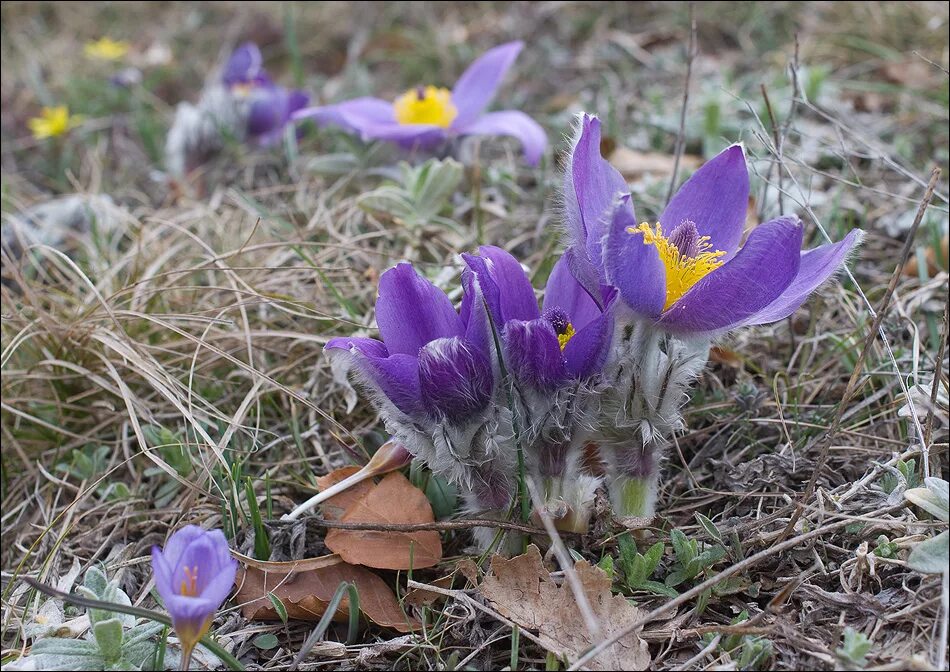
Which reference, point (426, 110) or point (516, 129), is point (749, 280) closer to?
point (516, 129)

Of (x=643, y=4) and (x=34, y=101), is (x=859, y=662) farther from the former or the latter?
(x=34, y=101)

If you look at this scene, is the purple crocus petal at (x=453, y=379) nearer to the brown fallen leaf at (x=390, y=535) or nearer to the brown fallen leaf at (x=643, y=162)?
the brown fallen leaf at (x=390, y=535)

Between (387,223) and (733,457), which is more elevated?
(387,223)

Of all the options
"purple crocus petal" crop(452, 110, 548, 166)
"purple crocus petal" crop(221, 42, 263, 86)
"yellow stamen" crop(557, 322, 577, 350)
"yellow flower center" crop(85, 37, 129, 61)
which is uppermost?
"yellow stamen" crop(557, 322, 577, 350)

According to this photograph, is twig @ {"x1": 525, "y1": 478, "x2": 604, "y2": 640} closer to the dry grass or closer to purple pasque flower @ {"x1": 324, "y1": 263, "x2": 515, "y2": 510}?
purple pasque flower @ {"x1": 324, "y1": 263, "x2": 515, "y2": 510}

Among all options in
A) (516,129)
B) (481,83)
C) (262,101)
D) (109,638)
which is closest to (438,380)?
(109,638)

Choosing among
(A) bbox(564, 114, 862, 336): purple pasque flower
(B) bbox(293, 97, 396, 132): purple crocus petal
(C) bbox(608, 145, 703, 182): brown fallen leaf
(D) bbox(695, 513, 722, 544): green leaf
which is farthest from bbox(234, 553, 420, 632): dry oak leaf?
(C) bbox(608, 145, 703, 182): brown fallen leaf

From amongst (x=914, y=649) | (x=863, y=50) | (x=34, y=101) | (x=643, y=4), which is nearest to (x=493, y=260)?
(x=914, y=649)
